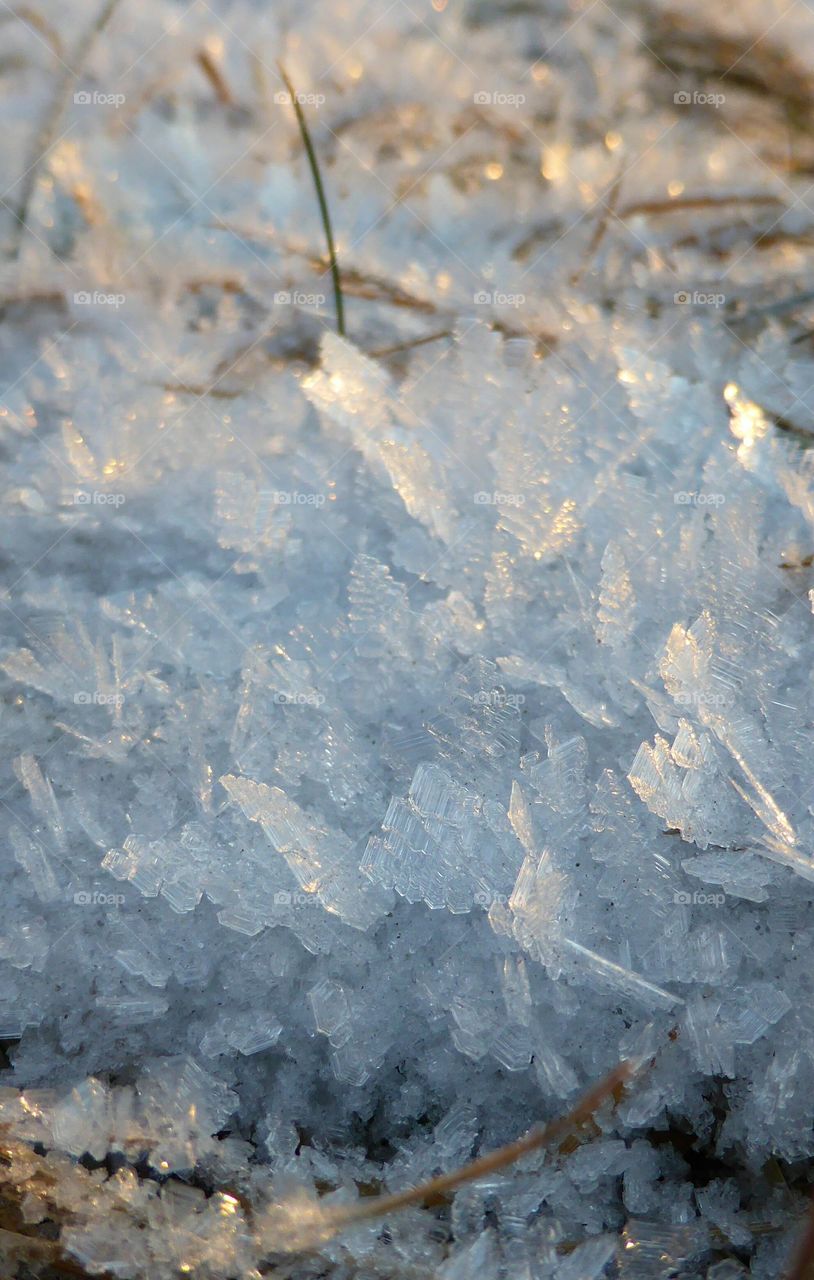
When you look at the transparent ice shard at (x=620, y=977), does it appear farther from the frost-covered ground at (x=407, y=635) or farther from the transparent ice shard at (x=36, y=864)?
the transparent ice shard at (x=36, y=864)

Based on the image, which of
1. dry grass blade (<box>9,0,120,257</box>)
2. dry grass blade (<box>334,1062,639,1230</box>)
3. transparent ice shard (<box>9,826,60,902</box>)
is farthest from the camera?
dry grass blade (<box>9,0,120,257</box>)

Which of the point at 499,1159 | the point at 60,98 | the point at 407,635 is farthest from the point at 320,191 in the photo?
the point at 499,1159

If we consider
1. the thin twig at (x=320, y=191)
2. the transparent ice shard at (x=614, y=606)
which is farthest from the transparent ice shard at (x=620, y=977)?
the thin twig at (x=320, y=191)

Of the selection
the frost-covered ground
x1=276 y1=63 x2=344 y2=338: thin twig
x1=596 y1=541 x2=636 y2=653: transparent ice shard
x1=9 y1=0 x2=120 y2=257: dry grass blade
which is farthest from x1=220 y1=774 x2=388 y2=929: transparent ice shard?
x1=9 y1=0 x2=120 y2=257: dry grass blade

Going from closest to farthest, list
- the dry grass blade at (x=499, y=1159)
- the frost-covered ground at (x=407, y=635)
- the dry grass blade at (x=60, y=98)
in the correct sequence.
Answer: the dry grass blade at (x=499, y=1159)
the frost-covered ground at (x=407, y=635)
the dry grass blade at (x=60, y=98)

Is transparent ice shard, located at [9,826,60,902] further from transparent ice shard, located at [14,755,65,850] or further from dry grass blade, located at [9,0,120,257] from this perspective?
dry grass blade, located at [9,0,120,257]

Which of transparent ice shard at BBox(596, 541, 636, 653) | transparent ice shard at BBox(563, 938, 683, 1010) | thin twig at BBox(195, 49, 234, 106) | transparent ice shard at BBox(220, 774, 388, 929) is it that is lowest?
transparent ice shard at BBox(563, 938, 683, 1010)
